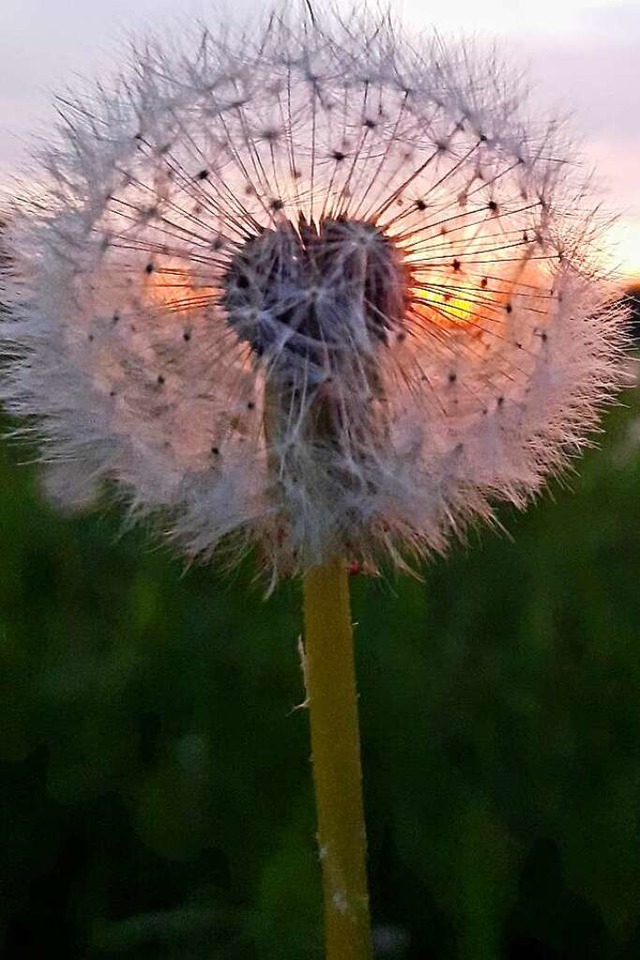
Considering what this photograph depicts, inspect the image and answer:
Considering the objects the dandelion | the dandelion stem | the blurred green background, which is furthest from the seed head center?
the blurred green background

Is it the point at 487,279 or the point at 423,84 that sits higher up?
the point at 423,84

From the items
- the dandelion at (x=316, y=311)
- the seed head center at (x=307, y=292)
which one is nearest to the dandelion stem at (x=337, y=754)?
the dandelion at (x=316, y=311)

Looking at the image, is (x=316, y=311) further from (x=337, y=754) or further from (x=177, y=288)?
(x=337, y=754)

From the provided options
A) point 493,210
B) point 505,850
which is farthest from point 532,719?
point 493,210

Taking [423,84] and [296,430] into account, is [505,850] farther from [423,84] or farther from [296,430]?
[423,84]

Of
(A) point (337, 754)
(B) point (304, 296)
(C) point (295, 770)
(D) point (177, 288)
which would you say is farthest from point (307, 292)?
(C) point (295, 770)

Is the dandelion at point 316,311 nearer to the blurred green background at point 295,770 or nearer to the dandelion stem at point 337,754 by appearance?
the dandelion stem at point 337,754
